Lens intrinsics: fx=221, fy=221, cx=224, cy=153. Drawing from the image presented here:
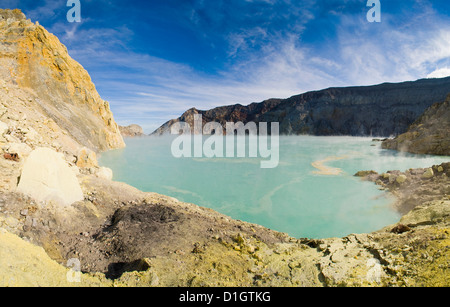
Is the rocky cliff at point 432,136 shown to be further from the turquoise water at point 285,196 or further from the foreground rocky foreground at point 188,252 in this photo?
the foreground rocky foreground at point 188,252

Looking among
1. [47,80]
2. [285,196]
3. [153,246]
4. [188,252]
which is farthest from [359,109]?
[153,246]

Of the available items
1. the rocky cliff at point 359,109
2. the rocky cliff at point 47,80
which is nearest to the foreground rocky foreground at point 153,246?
the rocky cliff at point 47,80

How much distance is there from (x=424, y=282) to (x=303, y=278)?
4.76ft

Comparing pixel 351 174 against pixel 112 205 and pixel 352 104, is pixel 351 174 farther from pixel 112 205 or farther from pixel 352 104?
pixel 352 104

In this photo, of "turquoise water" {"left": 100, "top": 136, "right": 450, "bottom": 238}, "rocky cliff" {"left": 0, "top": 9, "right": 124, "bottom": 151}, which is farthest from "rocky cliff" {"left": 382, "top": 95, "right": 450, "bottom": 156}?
"rocky cliff" {"left": 0, "top": 9, "right": 124, "bottom": 151}

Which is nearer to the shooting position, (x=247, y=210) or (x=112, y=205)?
(x=112, y=205)

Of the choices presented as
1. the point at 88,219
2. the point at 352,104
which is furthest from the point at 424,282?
the point at 352,104

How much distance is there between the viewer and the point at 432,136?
22219 millimetres

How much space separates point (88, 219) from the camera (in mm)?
4961

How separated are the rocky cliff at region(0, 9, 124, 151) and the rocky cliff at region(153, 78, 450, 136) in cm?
7563

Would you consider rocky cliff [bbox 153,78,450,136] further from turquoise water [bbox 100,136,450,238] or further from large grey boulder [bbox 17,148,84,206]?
large grey boulder [bbox 17,148,84,206]

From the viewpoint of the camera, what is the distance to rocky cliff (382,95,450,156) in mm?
21422

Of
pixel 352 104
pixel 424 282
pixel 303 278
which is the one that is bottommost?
pixel 303 278

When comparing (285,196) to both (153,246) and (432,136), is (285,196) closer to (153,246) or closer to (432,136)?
(153,246)
